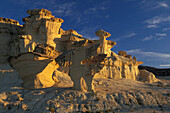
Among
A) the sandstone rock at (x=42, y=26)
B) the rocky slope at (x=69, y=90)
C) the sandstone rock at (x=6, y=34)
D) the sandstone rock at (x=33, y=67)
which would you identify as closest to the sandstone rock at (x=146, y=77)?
the rocky slope at (x=69, y=90)

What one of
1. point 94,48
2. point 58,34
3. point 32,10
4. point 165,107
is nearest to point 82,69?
point 94,48

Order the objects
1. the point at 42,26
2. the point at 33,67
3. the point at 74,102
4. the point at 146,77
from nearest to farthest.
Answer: the point at 74,102, the point at 33,67, the point at 42,26, the point at 146,77

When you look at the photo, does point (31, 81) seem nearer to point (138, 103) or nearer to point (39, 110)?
point (39, 110)

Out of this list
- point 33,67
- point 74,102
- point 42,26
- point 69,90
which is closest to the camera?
point 74,102

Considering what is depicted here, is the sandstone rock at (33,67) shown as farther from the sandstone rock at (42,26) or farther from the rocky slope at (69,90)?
the sandstone rock at (42,26)

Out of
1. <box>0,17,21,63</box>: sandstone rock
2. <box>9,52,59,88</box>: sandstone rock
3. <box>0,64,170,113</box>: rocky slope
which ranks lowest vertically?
<box>0,64,170,113</box>: rocky slope

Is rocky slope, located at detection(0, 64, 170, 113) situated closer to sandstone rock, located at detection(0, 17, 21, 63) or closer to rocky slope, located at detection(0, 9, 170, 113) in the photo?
rocky slope, located at detection(0, 9, 170, 113)

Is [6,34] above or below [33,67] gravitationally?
above

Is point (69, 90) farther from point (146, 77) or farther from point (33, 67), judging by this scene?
point (146, 77)

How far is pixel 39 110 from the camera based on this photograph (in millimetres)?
10055

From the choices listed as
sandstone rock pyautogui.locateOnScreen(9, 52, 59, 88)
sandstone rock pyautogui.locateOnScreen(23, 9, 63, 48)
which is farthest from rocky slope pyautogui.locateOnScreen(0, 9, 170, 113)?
sandstone rock pyautogui.locateOnScreen(23, 9, 63, 48)

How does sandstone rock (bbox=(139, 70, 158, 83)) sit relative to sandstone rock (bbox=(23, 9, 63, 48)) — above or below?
below

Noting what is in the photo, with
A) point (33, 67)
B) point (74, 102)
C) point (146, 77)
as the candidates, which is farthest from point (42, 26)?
point (146, 77)

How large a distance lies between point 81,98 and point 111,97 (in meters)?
2.56
